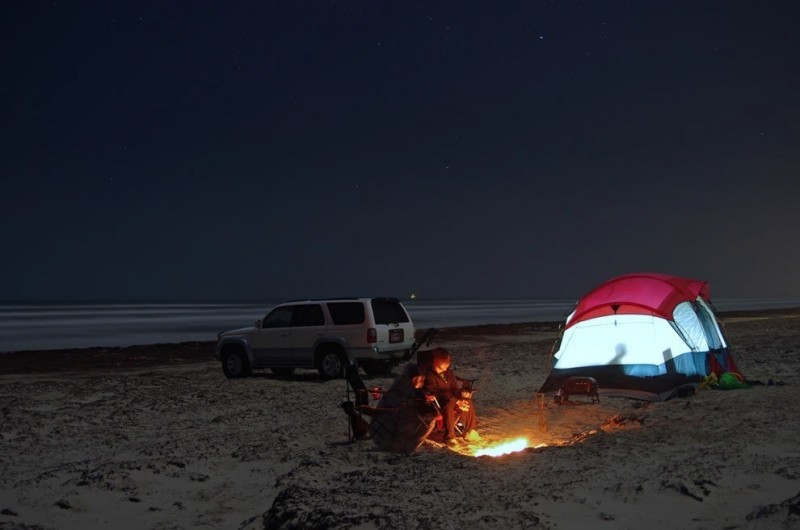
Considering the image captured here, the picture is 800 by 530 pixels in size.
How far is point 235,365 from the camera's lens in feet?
61.2

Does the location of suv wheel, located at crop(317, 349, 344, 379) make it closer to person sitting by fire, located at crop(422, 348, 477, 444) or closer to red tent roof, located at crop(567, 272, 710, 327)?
red tent roof, located at crop(567, 272, 710, 327)

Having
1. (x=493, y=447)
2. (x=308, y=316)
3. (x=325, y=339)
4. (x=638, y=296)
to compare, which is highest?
(x=638, y=296)

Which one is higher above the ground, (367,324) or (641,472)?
(367,324)

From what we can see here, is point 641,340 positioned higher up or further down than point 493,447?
higher up

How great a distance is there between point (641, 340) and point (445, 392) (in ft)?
16.6

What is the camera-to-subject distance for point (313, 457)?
904 centimetres

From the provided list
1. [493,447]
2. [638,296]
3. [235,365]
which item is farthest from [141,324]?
[493,447]

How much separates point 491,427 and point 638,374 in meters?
3.41

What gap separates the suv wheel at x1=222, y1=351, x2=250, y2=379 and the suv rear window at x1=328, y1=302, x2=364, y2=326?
2721mm

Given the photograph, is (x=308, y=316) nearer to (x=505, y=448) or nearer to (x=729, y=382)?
(x=505, y=448)

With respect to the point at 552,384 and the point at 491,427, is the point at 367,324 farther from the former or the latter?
the point at 491,427

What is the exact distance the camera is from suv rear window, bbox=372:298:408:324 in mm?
17633

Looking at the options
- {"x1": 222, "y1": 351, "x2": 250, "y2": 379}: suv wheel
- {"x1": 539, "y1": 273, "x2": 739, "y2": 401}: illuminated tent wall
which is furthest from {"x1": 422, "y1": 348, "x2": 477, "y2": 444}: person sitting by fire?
{"x1": 222, "y1": 351, "x2": 250, "y2": 379}: suv wheel

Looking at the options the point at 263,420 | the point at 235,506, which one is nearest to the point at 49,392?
the point at 263,420
